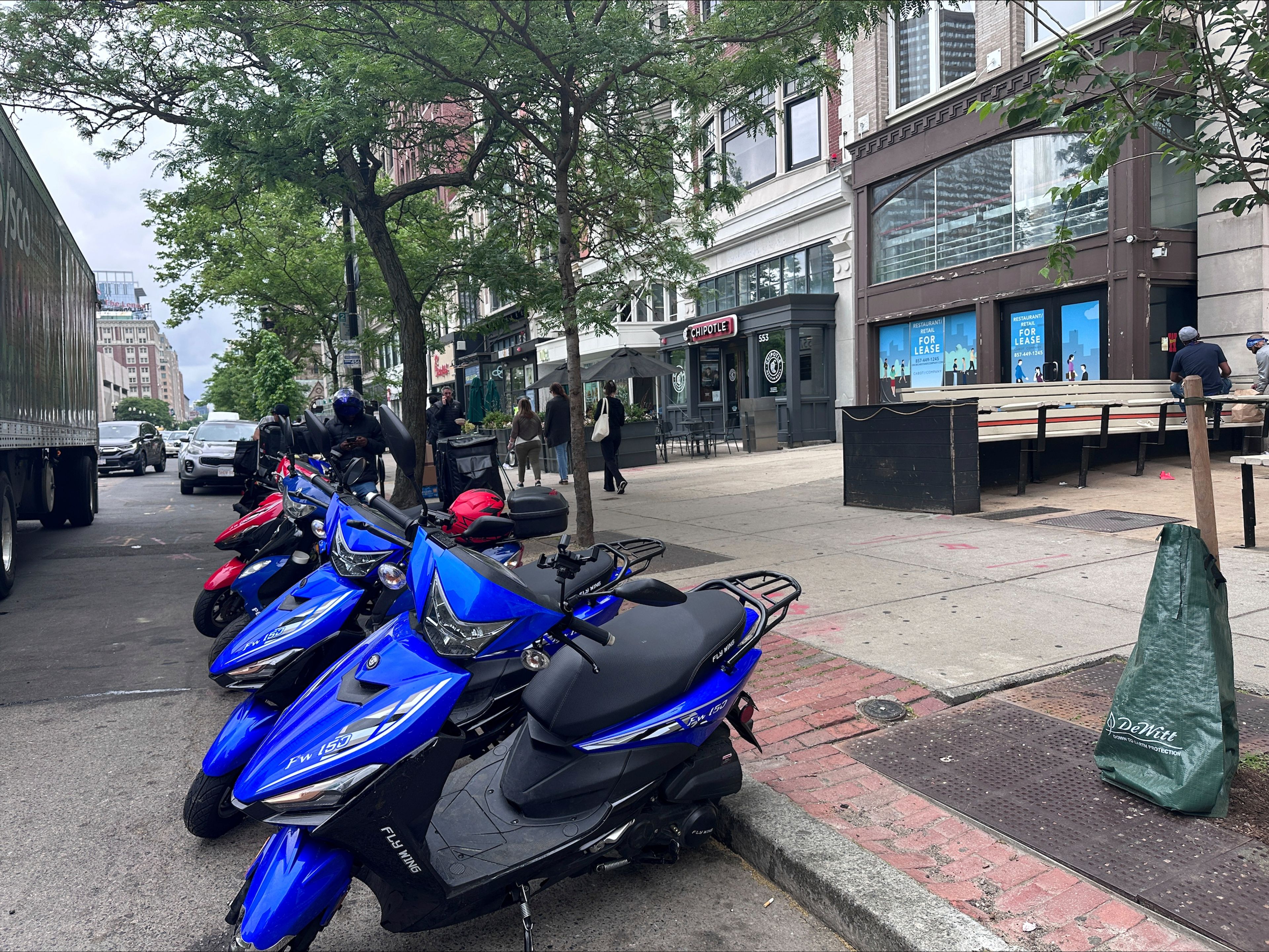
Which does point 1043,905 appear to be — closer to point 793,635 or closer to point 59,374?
point 793,635

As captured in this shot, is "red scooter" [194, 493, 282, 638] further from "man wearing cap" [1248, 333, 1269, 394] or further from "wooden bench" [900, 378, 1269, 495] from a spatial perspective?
"man wearing cap" [1248, 333, 1269, 394]

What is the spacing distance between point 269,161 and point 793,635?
7589mm

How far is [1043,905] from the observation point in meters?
2.68

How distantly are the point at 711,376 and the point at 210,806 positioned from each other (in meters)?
24.5

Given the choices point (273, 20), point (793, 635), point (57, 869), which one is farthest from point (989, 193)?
point (57, 869)

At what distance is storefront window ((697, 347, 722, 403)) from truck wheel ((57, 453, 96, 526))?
17207 mm

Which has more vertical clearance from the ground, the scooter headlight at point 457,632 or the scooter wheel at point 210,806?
the scooter headlight at point 457,632

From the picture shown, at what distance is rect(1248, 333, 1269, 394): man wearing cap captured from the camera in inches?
497

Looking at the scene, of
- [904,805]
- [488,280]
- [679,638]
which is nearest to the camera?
[679,638]

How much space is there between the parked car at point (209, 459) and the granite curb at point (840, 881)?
1837 centimetres

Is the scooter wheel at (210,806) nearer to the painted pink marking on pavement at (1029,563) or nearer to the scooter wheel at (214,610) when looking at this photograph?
the scooter wheel at (214,610)

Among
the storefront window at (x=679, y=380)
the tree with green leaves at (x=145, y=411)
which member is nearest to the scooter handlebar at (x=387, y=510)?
the storefront window at (x=679, y=380)

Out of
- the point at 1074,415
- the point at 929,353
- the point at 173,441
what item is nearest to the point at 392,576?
the point at 1074,415

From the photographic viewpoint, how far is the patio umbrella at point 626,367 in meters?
20.0
